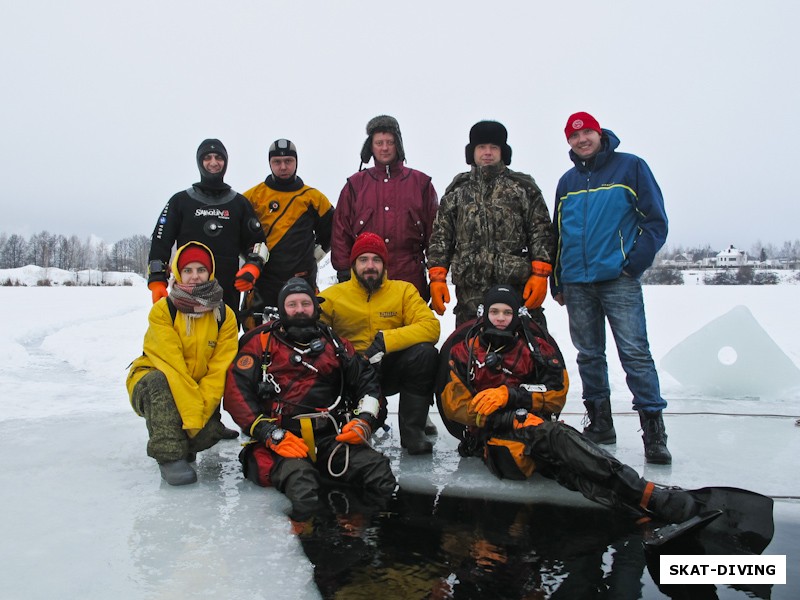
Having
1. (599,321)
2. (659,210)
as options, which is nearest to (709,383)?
(599,321)

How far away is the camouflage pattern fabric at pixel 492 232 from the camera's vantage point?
3.82 m

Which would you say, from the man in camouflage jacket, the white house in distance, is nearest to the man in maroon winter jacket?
the man in camouflage jacket

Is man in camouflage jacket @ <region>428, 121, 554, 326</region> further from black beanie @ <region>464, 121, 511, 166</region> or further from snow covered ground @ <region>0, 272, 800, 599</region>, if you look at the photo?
snow covered ground @ <region>0, 272, 800, 599</region>

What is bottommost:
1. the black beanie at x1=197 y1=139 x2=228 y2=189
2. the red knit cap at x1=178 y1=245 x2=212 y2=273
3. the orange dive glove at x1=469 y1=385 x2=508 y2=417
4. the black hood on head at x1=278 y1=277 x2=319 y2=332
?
the orange dive glove at x1=469 y1=385 x2=508 y2=417

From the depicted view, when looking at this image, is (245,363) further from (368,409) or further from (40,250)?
(40,250)

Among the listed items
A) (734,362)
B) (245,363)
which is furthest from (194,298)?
(734,362)

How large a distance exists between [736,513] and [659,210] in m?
1.78

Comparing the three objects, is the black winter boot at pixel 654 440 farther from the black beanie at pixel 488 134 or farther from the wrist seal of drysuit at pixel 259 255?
the wrist seal of drysuit at pixel 259 255

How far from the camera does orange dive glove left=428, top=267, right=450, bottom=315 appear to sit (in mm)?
3859

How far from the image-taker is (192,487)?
298 cm

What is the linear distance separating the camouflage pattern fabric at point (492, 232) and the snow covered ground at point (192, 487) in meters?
1.10

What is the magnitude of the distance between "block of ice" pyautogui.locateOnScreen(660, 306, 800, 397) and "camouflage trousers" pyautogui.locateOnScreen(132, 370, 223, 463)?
14.1ft

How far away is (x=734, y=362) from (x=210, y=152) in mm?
4596

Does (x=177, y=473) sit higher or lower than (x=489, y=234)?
lower
